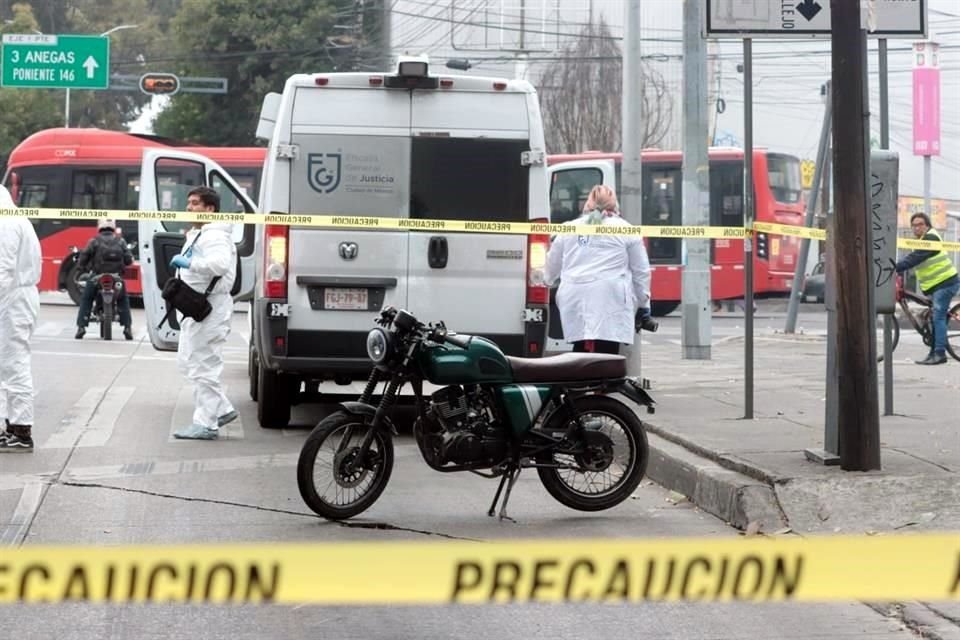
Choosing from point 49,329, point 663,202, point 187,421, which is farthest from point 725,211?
point 187,421

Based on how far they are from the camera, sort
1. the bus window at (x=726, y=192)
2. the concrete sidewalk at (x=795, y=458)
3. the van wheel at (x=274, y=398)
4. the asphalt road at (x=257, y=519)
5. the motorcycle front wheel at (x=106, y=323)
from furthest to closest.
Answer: the bus window at (x=726, y=192), the motorcycle front wheel at (x=106, y=323), the van wheel at (x=274, y=398), the concrete sidewalk at (x=795, y=458), the asphalt road at (x=257, y=519)

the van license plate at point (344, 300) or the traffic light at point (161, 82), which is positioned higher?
the traffic light at point (161, 82)

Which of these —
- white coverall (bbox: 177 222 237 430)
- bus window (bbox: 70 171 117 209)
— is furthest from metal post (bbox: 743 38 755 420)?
bus window (bbox: 70 171 117 209)

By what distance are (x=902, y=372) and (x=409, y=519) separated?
893 cm

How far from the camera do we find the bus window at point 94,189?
105 ft

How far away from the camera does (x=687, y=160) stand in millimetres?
18062

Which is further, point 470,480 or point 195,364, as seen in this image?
point 195,364

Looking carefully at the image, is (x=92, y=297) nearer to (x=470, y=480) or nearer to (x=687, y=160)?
(x=687, y=160)

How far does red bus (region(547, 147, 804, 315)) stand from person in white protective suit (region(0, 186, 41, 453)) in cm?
2065

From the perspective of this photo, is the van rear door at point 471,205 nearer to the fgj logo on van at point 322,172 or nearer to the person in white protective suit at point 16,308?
the fgj logo on van at point 322,172

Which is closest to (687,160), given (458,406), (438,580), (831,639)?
(458,406)

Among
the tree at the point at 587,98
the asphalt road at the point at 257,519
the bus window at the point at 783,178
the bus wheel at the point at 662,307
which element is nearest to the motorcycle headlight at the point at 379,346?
the asphalt road at the point at 257,519

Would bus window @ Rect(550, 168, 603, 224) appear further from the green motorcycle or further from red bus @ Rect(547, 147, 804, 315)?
the green motorcycle

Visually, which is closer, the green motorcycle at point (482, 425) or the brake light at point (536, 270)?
the green motorcycle at point (482, 425)
